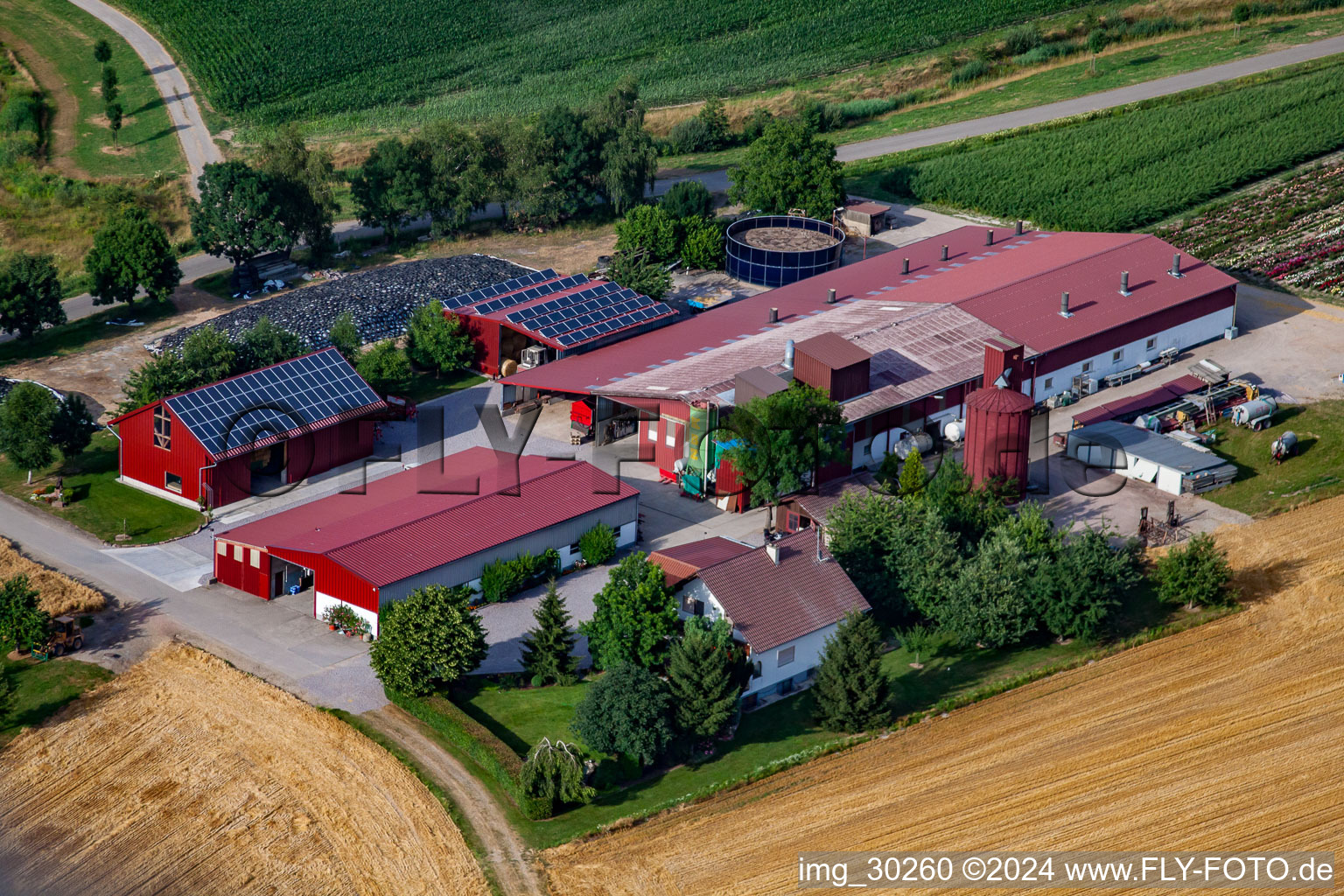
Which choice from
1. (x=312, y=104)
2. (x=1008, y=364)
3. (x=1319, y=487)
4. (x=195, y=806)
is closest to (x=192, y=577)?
(x=195, y=806)

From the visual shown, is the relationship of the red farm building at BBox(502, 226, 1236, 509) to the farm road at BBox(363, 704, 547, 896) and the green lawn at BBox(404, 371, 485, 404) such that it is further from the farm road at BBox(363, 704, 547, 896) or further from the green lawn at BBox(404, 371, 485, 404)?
the farm road at BBox(363, 704, 547, 896)

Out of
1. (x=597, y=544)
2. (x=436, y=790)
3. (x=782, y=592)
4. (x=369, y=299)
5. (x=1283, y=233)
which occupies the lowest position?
(x=436, y=790)

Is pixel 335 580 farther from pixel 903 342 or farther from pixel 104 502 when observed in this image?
pixel 903 342

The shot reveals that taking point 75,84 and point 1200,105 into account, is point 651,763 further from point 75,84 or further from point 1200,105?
point 75,84

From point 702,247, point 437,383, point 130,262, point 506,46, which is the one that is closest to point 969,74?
point 506,46

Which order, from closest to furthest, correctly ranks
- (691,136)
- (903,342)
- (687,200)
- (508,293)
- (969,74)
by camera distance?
(903,342) < (508,293) < (687,200) < (691,136) < (969,74)

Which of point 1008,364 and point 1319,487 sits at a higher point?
point 1008,364
